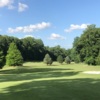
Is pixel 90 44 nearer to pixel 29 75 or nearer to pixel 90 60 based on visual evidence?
pixel 90 60

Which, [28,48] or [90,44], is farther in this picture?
[28,48]

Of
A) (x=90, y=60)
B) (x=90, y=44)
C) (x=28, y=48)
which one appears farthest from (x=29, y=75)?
(x=28, y=48)

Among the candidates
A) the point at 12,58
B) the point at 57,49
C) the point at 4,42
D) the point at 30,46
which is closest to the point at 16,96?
the point at 12,58

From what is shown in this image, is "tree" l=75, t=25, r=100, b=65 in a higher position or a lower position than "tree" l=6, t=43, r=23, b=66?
higher

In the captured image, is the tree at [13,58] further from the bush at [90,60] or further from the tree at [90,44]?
the bush at [90,60]

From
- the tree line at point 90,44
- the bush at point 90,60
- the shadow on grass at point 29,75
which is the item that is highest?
the tree line at point 90,44

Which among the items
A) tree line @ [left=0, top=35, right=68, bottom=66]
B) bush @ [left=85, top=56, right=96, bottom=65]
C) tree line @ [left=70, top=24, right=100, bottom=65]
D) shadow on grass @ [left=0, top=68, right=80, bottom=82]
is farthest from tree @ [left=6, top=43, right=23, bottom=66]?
tree line @ [left=0, top=35, right=68, bottom=66]

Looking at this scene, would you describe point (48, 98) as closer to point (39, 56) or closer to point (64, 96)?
point (64, 96)

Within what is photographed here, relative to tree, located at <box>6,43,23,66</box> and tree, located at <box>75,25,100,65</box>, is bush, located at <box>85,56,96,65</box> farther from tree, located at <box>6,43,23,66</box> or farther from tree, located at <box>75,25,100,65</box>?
tree, located at <box>6,43,23,66</box>

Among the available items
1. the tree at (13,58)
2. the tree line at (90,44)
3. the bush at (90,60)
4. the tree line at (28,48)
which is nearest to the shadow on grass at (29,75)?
the tree at (13,58)

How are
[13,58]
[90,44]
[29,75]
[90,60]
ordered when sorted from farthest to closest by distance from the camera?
[90,44] → [90,60] → [13,58] → [29,75]

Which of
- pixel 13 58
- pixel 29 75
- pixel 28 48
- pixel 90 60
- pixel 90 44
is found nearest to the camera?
pixel 29 75

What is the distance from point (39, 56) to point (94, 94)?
131 metres

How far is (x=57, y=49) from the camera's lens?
162 metres
